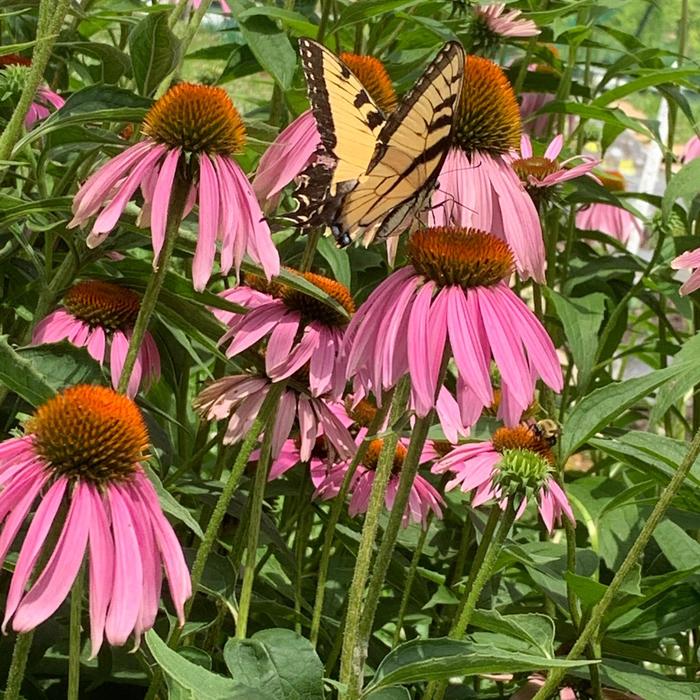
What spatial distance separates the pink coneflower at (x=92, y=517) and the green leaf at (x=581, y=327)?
78 centimetres

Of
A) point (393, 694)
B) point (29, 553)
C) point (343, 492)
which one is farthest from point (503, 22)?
point (29, 553)

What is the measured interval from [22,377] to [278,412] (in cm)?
32

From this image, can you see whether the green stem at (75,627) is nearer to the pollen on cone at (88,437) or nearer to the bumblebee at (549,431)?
the pollen on cone at (88,437)

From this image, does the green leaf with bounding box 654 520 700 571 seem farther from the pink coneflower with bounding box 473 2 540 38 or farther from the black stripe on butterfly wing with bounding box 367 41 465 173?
the pink coneflower with bounding box 473 2 540 38

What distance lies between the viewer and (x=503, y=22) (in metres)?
1.59

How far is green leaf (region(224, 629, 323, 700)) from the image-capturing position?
86 centimetres

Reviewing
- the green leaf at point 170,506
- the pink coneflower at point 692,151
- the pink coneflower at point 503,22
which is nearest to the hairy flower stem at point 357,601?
the green leaf at point 170,506

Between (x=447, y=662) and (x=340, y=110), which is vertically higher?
(x=340, y=110)

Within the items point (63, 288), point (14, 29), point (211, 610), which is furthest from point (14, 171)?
point (211, 610)

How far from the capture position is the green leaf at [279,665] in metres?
0.86

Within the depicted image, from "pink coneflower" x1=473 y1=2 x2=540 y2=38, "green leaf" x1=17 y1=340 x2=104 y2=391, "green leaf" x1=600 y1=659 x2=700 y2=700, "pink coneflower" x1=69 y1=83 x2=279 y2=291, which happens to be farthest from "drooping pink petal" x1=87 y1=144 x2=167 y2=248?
"pink coneflower" x1=473 y1=2 x2=540 y2=38

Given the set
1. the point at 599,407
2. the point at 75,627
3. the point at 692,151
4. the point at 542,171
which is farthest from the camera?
the point at 692,151

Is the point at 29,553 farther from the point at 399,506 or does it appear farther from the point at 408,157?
the point at 408,157

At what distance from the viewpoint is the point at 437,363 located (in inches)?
33.7
